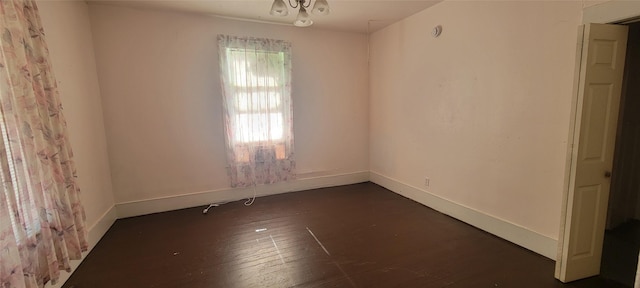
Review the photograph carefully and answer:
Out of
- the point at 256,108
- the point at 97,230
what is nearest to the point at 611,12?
the point at 256,108

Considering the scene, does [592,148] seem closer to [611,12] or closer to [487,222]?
[611,12]

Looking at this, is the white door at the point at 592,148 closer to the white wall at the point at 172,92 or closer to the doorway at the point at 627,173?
the doorway at the point at 627,173

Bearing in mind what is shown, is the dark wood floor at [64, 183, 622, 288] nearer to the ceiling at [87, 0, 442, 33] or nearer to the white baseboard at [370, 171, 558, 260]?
the white baseboard at [370, 171, 558, 260]

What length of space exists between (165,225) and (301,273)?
1.94 metres

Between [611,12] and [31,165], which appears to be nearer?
[31,165]

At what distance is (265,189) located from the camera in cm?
429

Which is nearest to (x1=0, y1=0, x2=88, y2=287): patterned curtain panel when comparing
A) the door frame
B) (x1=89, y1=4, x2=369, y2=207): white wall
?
(x1=89, y1=4, x2=369, y2=207): white wall

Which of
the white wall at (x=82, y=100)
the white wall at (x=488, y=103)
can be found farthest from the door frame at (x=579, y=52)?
the white wall at (x=82, y=100)

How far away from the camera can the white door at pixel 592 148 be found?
76.9 inches

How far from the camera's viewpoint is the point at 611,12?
6.32 ft

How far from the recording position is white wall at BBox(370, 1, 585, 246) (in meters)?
2.37

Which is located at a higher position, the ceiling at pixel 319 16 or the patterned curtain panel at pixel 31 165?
the ceiling at pixel 319 16

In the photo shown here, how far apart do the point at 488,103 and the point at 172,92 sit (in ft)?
12.4

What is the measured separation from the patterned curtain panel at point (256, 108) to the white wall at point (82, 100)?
1.41m
